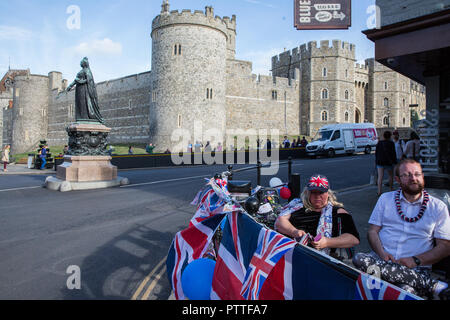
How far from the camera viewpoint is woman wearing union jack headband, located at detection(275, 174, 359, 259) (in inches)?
Result: 125

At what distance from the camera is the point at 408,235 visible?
2.99m

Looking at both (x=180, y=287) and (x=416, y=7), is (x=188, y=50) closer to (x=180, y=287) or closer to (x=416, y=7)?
(x=416, y=7)

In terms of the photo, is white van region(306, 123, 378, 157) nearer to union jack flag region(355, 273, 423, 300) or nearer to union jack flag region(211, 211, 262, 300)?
union jack flag region(211, 211, 262, 300)

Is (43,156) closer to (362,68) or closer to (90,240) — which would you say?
(90,240)

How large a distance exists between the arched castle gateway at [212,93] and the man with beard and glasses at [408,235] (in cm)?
2992

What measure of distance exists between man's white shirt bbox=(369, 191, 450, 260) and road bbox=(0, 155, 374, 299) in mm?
2333

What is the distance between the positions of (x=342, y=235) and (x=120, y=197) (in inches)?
284

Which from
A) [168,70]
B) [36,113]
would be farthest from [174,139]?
[36,113]

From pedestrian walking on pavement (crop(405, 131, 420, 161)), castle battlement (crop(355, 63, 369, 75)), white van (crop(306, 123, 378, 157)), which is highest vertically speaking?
castle battlement (crop(355, 63, 369, 75))

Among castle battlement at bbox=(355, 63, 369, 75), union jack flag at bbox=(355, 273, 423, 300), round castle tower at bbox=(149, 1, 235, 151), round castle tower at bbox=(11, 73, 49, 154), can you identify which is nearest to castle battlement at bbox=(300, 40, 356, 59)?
castle battlement at bbox=(355, 63, 369, 75)

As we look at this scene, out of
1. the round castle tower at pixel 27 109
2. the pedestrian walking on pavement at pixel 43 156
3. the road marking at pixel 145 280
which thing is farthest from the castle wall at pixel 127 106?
the road marking at pixel 145 280

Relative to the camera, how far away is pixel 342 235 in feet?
10.5

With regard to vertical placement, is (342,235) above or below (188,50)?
below

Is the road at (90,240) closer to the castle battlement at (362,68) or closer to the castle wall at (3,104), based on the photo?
the castle battlement at (362,68)
